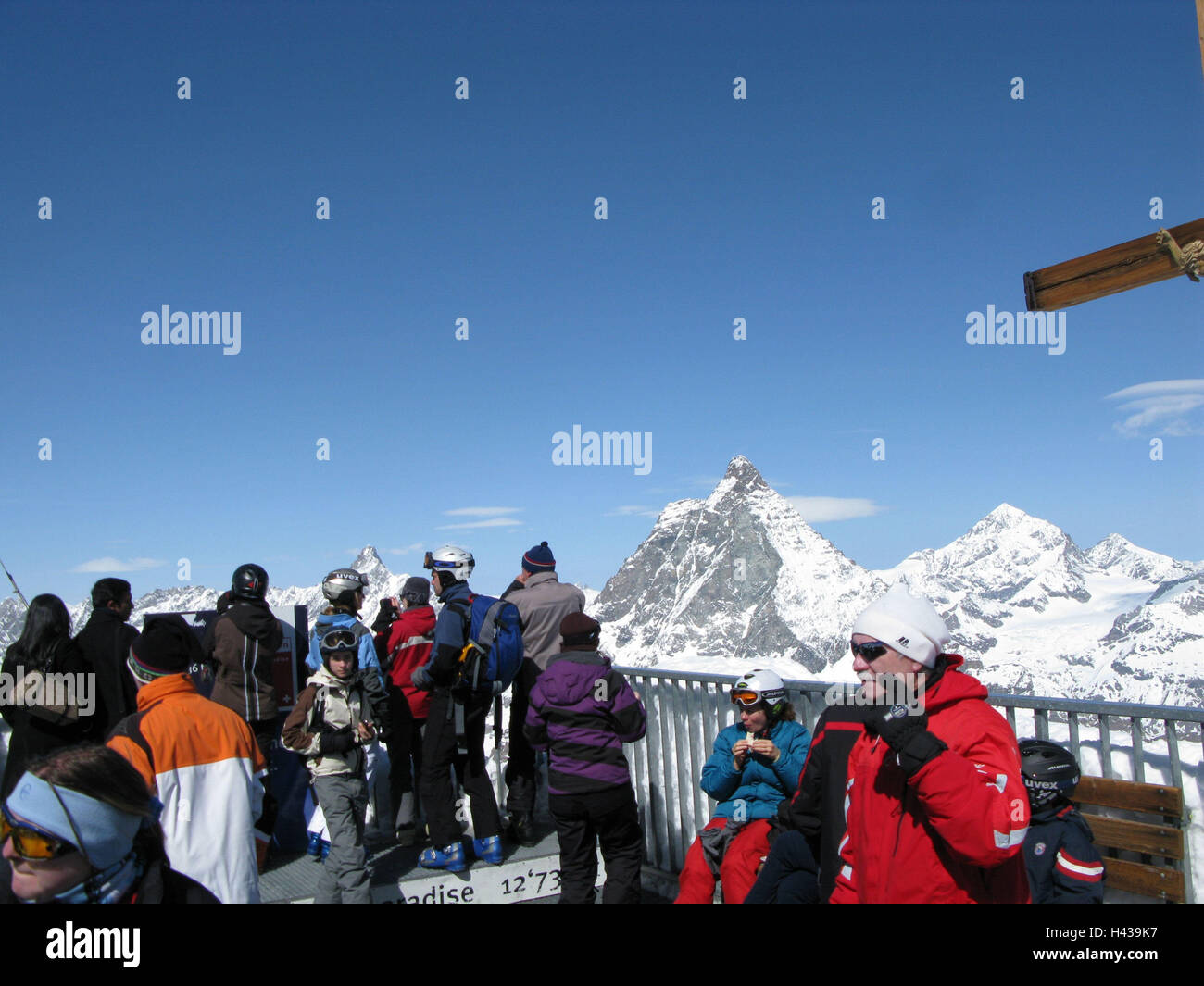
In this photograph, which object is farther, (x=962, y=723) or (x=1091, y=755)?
(x=1091, y=755)

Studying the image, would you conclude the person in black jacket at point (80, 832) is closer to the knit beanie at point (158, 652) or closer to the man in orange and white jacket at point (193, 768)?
the man in orange and white jacket at point (193, 768)

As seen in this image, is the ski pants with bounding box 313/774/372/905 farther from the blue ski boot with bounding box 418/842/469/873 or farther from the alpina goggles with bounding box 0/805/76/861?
the alpina goggles with bounding box 0/805/76/861

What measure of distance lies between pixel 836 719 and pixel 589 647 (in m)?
2.01

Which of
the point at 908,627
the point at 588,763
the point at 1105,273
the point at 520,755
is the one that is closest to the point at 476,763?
the point at 520,755

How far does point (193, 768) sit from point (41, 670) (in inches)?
98.4

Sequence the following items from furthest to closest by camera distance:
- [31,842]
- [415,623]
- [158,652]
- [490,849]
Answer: [415,623] → [490,849] → [158,652] → [31,842]

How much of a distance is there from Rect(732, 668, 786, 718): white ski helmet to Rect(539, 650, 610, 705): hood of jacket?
84 centimetres

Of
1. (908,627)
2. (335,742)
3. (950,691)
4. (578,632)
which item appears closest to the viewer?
(950,691)

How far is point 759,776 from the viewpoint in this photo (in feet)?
17.1

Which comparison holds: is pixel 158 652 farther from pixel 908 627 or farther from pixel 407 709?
pixel 908 627

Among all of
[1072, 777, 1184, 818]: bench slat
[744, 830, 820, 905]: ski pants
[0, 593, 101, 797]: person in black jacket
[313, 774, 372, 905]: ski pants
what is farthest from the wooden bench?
[0, 593, 101, 797]: person in black jacket
